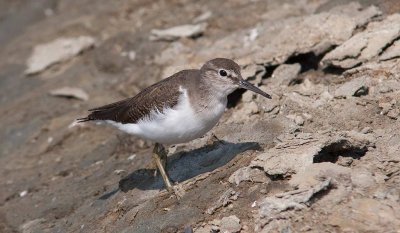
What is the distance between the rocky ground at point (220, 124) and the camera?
7281 mm

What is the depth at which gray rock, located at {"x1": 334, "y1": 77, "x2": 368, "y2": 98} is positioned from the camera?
925 centimetres

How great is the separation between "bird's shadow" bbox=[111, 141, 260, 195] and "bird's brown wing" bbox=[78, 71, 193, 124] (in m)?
0.94

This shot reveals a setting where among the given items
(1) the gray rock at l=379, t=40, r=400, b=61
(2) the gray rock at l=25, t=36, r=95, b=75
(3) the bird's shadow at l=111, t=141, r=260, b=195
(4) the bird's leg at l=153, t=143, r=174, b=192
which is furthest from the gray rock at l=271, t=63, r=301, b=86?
(2) the gray rock at l=25, t=36, r=95, b=75

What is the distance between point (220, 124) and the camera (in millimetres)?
10102

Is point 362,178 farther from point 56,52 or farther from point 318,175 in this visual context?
point 56,52

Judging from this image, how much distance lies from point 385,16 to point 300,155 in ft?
14.0

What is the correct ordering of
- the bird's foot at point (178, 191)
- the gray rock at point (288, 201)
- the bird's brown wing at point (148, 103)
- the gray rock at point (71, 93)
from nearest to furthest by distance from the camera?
the gray rock at point (288, 201)
the bird's foot at point (178, 191)
the bird's brown wing at point (148, 103)
the gray rock at point (71, 93)

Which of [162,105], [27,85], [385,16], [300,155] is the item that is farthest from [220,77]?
[27,85]

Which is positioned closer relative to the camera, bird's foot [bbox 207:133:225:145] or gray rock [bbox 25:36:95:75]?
bird's foot [bbox 207:133:225:145]

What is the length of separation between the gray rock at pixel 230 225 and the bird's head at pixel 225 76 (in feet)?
6.33

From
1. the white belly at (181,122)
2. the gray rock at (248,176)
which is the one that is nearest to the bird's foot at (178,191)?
the white belly at (181,122)

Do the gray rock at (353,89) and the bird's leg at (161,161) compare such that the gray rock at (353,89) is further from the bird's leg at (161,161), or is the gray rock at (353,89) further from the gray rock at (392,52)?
the bird's leg at (161,161)

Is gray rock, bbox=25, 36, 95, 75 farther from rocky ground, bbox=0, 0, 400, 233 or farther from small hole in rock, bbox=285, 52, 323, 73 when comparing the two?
small hole in rock, bbox=285, 52, 323, 73

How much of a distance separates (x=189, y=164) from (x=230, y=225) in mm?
2234
